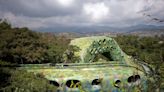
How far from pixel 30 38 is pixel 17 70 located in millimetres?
7659

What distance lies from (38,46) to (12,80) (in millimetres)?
9760

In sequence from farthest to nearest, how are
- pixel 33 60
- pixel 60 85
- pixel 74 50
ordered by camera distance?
pixel 74 50 < pixel 33 60 < pixel 60 85

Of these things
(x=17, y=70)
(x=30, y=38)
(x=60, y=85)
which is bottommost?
(x=60, y=85)

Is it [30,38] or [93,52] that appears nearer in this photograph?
[30,38]

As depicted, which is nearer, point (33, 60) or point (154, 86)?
point (154, 86)

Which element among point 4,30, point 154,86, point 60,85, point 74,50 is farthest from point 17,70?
point 154,86

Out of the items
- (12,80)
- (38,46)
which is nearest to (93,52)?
(38,46)

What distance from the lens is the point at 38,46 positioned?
3119 cm

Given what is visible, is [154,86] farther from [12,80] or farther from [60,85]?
[60,85]

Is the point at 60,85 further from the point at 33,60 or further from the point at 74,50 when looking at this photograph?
the point at 74,50

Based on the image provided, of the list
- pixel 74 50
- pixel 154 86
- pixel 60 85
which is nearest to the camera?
pixel 154 86

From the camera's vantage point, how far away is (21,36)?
30.5 metres

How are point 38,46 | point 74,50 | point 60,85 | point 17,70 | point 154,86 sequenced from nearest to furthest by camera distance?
point 154,86 → point 17,70 → point 60,85 → point 38,46 → point 74,50

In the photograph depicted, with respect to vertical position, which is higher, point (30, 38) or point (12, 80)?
point (30, 38)
